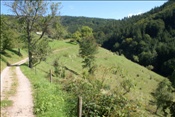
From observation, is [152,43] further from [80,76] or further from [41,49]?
[80,76]

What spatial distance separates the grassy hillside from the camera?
14117mm

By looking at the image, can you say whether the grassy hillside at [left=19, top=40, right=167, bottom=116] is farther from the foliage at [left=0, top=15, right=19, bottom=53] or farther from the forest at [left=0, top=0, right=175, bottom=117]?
the foliage at [left=0, top=15, right=19, bottom=53]

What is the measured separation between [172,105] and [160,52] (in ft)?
362

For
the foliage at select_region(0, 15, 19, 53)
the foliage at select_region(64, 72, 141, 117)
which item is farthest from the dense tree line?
the foliage at select_region(64, 72, 141, 117)

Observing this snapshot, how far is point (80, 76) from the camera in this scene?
62.5 feet

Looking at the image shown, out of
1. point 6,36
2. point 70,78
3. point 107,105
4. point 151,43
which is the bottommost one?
point 151,43

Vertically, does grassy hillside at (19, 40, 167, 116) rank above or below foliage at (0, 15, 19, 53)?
below

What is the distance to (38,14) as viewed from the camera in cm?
3625

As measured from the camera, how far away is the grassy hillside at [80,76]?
46.3 feet

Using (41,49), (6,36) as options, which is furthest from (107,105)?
(6,36)

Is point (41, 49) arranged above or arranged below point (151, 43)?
above

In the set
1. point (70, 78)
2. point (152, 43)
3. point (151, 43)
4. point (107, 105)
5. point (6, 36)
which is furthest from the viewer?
point (151, 43)

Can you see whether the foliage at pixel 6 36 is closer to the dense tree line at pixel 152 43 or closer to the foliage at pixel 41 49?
the foliage at pixel 41 49

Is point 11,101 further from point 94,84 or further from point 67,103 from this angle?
point 94,84
